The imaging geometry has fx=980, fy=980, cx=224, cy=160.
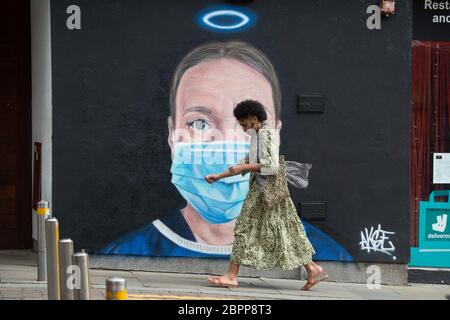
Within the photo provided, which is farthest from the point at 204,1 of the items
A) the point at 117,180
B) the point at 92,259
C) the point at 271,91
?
the point at 92,259

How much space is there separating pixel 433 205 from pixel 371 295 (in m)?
1.88

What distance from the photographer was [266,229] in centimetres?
980

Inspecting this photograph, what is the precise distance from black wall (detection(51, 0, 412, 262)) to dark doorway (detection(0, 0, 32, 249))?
5.18 feet

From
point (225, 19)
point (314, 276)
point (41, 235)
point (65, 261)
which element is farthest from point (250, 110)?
point (65, 261)

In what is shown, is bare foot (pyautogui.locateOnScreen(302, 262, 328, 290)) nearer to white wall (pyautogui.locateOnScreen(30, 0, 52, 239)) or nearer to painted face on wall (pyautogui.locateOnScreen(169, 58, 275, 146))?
painted face on wall (pyautogui.locateOnScreen(169, 58, 275, 146))

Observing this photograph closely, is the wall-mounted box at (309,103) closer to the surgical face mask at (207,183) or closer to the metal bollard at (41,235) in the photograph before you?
the surgical face mask at (207,183)

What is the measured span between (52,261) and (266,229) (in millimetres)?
2525

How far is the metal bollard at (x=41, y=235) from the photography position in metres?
9.55

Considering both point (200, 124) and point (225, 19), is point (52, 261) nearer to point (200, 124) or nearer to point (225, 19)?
point (200, 124)

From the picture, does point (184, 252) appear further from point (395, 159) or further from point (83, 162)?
A: point (395, 159)

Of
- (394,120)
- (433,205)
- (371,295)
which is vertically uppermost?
(394,120)

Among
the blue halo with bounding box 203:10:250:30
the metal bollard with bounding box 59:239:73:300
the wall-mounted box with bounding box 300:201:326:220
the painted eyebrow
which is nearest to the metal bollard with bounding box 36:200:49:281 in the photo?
the painted eyebrow

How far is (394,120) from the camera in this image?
36.3 ft

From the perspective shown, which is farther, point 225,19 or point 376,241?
point 376,241
